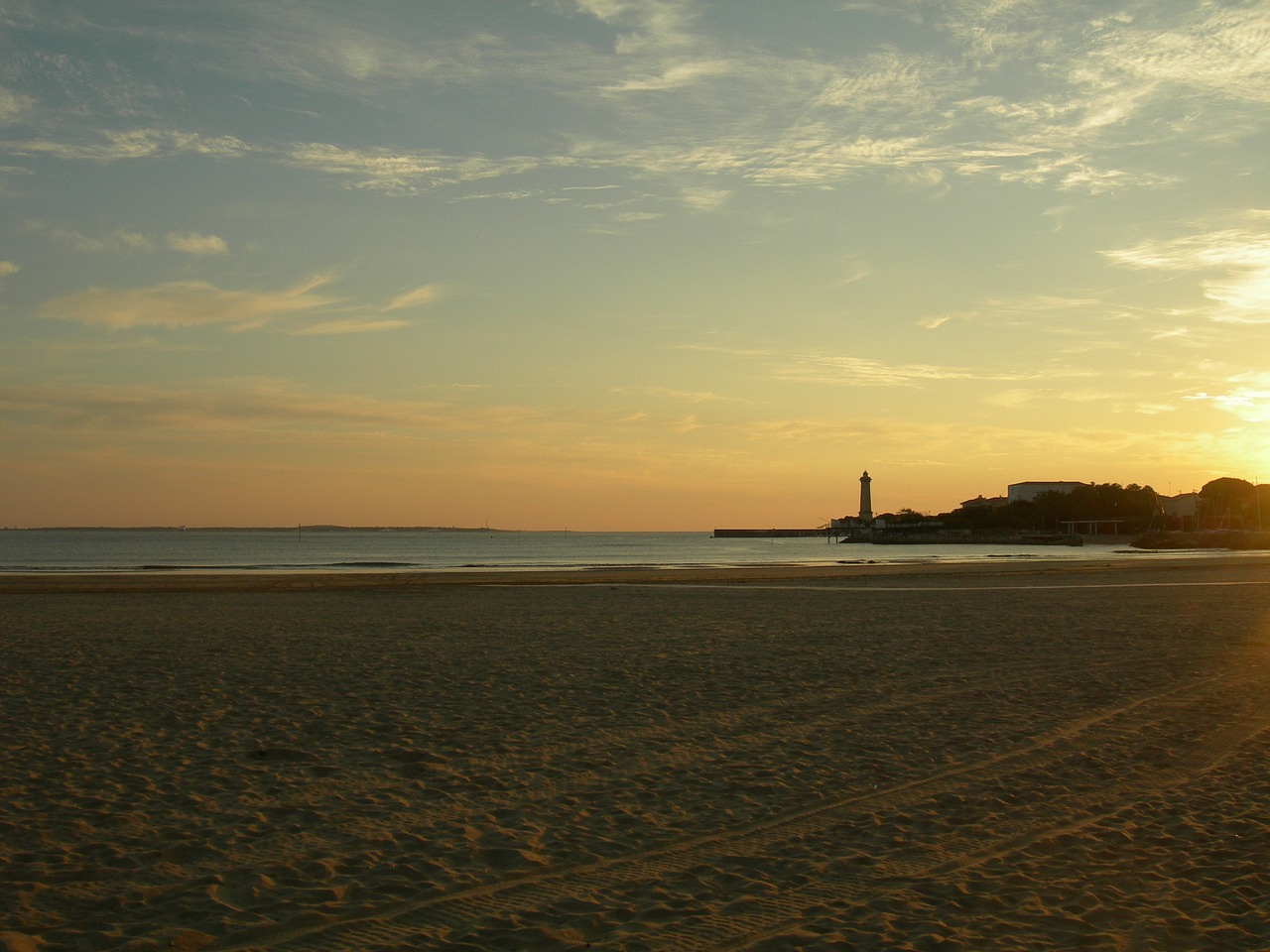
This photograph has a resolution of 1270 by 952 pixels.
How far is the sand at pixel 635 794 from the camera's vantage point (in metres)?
5.39

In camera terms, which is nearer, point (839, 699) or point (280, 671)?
point (839, 699)

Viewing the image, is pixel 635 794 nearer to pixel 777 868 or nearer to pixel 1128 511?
pixel 777 868

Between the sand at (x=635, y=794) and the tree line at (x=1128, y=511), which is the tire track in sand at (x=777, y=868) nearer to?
the sand at (x=635, y=794)

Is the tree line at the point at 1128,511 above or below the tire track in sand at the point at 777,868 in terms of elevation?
above

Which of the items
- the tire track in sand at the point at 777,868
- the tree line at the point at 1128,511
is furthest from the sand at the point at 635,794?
the tree line at the point at 1128,511

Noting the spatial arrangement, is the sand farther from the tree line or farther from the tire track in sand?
the tree line

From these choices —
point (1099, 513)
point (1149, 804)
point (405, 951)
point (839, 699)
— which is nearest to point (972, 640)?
point (839, 699)

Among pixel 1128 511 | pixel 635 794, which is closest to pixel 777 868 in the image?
pixel 635 794

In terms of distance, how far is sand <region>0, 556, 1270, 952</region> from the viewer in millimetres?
5387

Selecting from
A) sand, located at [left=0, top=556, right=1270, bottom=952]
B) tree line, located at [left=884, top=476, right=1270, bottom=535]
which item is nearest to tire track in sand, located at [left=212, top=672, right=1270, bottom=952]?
sand, located at [left=0, top=556, right=1270, bottom=952]

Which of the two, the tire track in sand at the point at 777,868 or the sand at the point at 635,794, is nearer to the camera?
the tire track in sand at the point at 777,868

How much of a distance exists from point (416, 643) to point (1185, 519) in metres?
170

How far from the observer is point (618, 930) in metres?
5.22

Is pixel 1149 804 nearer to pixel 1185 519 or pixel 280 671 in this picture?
pixel 280 671
